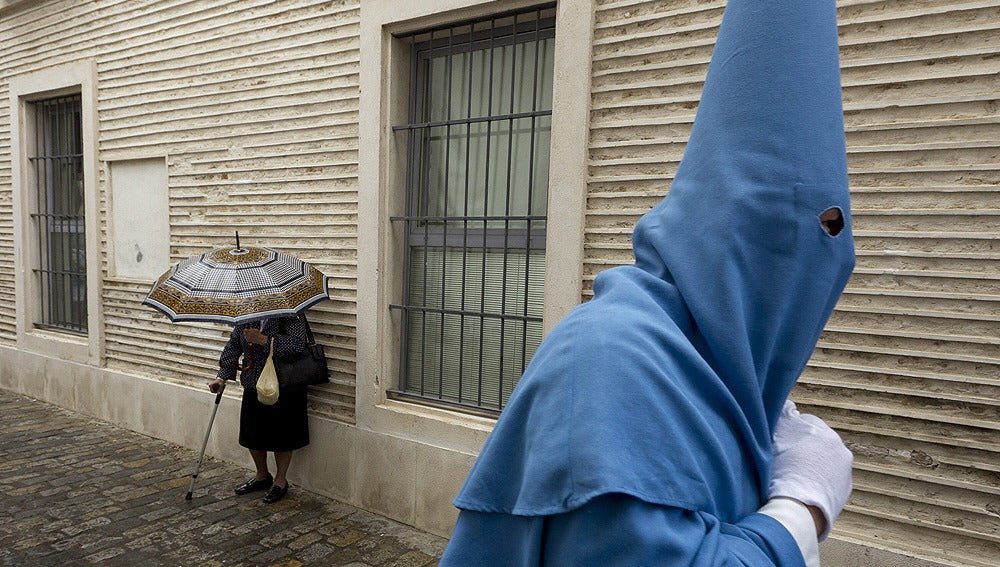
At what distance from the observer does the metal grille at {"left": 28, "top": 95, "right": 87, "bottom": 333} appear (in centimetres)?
807

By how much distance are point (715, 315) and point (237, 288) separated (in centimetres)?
393

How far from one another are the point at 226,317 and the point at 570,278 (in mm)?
2114

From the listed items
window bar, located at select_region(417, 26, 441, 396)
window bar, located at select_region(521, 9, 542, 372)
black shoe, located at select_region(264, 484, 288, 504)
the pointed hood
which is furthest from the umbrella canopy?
the pointed hood

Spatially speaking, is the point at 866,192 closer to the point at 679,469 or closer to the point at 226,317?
the point at 679,469

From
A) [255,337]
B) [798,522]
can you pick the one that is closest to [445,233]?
[255,337]

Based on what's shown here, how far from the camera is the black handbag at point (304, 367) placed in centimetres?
513

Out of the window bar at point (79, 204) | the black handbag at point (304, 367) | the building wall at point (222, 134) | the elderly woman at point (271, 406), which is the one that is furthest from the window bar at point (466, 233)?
the window bar at point (79, 204)

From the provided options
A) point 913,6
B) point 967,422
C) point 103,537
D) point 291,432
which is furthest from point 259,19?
point 967,422

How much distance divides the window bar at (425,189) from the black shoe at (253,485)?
1.53 m

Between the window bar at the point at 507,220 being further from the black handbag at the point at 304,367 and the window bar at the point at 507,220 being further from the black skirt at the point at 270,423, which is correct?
the black skirt at the point at 270,423

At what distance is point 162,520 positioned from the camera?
Result: 5.07m

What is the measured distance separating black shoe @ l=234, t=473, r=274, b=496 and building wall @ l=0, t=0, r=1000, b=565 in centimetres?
27

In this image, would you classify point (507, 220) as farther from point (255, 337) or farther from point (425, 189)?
point (255, 337)

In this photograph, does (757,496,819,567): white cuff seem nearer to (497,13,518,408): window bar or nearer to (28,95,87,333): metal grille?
(497,13,518,408): window bar
